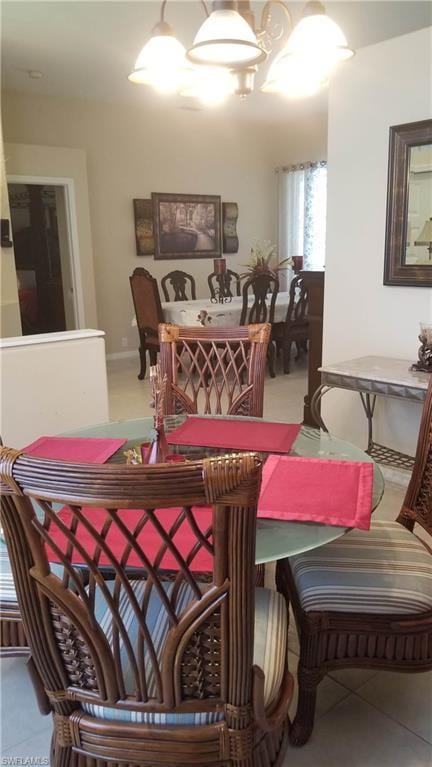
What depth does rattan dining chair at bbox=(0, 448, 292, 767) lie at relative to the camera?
2.46 feet

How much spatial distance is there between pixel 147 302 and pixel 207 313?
63 centimetres

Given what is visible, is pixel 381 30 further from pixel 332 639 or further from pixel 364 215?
pixel 332 639

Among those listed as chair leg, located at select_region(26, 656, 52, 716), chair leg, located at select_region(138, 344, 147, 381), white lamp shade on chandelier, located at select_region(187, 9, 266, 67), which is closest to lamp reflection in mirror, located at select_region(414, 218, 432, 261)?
white lamp shade on chandelier, located at select_region(187, 9, 266, 67)

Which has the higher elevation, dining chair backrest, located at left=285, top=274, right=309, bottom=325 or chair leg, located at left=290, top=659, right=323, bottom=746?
dining chair backrest, located at left=285, top=274, right=309, bottom=325

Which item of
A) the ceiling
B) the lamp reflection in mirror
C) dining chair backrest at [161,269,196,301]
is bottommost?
dining chair backrest at [161,269,196,301]

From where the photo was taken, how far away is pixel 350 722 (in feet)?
5.00

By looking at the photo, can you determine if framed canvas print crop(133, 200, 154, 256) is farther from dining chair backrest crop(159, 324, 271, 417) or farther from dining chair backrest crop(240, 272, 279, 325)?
dining chair backrest crop(159, 324, 271, 417)

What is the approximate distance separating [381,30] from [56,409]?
3.70 m

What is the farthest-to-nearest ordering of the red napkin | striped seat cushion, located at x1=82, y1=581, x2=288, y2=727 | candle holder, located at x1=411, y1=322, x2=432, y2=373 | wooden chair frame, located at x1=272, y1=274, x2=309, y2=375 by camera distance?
wooden chair frame, located at x1=272, y1=274, x2=309, y2=375 → candle holder, located at x1=411, y1=322, x2=432, y2=373 → the red napkin → striped seat cushion, located at x1=82, y1=581, x2=288, y2=727

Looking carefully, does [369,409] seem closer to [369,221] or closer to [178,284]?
[369,221]

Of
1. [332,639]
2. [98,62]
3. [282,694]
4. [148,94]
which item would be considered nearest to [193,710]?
[282,694]

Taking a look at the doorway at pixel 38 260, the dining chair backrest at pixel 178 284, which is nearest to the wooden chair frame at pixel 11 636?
the dining chair backrest at pixel 178 284

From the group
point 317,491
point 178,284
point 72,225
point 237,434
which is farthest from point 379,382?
point 72,225

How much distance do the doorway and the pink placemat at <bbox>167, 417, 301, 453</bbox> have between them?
5029 mm
